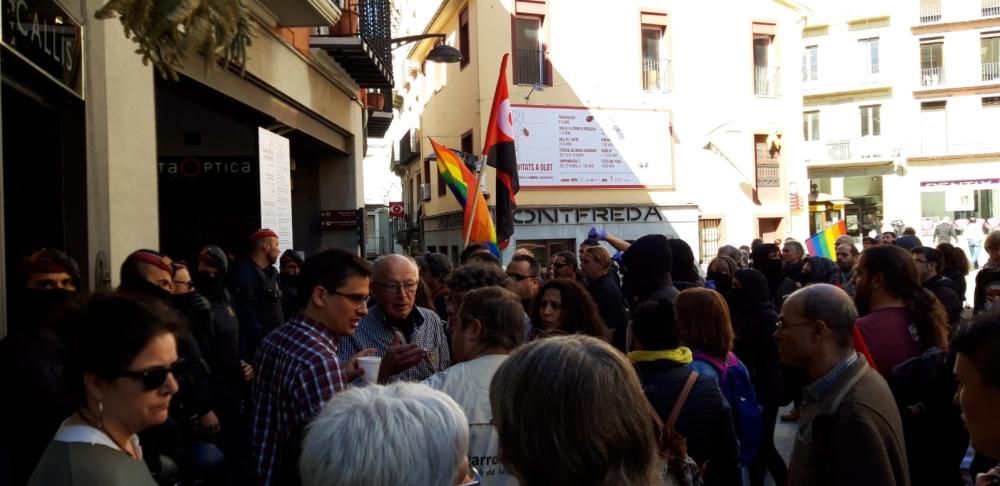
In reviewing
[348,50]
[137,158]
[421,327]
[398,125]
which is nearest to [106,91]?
[137,158]

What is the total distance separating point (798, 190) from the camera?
25797 millimetres

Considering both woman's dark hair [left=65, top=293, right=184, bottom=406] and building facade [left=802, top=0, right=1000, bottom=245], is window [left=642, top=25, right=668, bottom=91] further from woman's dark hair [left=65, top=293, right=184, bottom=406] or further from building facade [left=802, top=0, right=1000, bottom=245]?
woman's dark hair [left=65, top=293, right=184, bottom=406]

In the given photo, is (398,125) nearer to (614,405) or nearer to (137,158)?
(137,158)

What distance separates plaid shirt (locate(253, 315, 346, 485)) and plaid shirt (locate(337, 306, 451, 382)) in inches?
44.4

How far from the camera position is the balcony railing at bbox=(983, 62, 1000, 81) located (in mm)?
38031

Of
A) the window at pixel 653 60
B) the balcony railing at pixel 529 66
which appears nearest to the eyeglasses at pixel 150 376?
the balcony railing at pixel 529 66

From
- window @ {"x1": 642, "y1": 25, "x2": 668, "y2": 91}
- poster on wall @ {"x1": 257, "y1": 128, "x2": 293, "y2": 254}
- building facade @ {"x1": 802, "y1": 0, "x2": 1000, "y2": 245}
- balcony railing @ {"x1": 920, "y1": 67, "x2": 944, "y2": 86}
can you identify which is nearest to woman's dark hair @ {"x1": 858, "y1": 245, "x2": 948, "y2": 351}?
poster on wall @ {"x1": 257, "y1": 128, "x2": 293, "y2": 254}

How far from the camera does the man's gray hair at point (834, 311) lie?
325 cm

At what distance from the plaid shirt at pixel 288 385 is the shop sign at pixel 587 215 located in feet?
63.9

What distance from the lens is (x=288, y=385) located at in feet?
10.7

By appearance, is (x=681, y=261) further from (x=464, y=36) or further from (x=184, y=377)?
(x=464, y=36)

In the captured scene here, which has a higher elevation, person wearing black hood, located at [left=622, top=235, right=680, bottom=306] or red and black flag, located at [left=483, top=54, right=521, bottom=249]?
red and black flag, located at [left=483, top=54, right=521, bottom=249]

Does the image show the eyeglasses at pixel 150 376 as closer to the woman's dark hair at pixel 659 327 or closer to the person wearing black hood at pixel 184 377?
the person wearing black hood at pixel 184 377

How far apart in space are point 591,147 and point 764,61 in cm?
681
